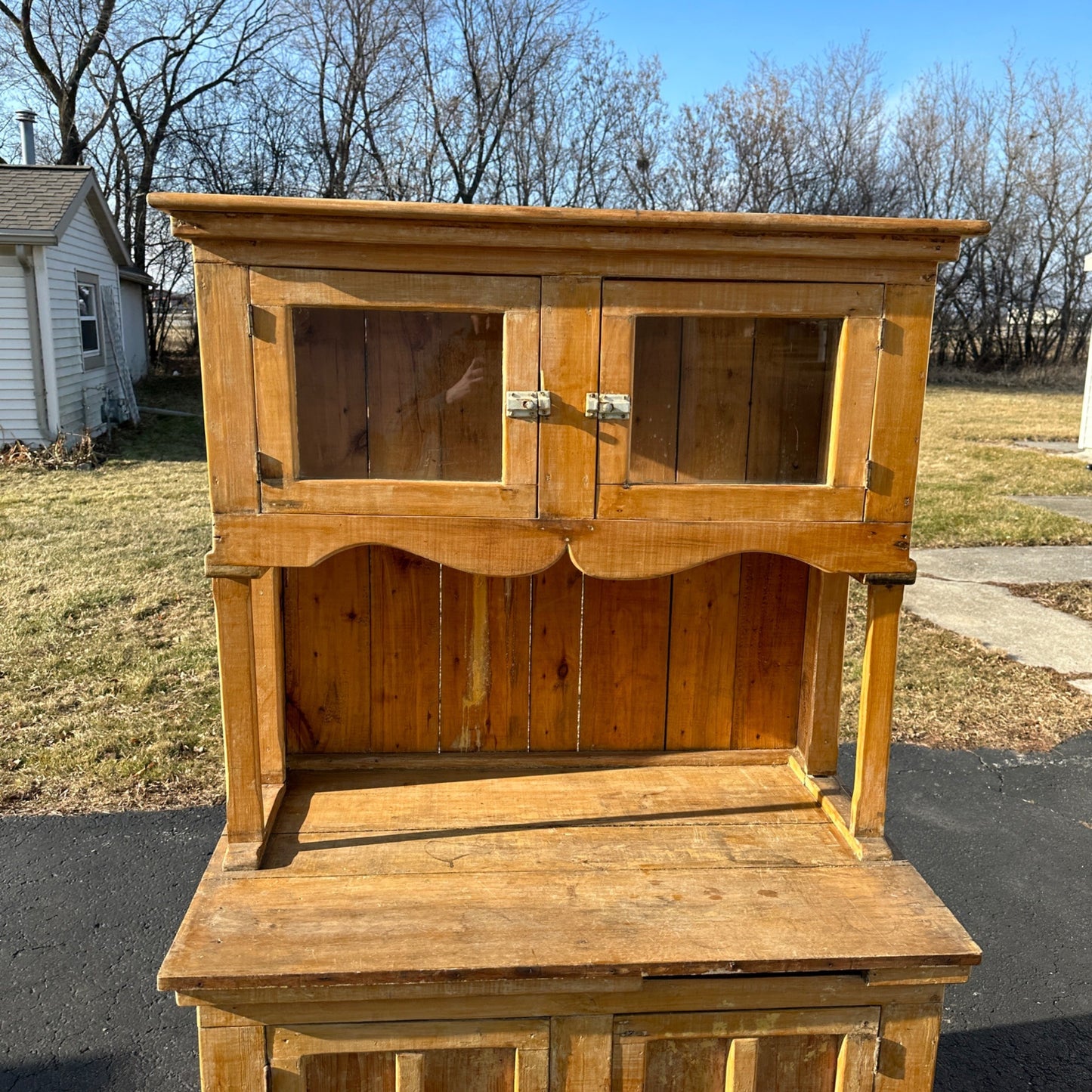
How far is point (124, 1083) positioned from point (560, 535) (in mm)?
1539

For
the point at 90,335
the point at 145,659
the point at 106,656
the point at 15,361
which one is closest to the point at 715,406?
the point at 145,659

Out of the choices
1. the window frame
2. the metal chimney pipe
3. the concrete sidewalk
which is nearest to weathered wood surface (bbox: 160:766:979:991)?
the concrete sidewalk

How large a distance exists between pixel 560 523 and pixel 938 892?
1.90m

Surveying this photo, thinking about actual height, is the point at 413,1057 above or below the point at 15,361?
below

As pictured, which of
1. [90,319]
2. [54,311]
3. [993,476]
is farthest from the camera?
[90,319]

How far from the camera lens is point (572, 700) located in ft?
6.83

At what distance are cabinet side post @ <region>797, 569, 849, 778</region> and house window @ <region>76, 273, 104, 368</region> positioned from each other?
35.8ft

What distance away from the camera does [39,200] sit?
32.4ft

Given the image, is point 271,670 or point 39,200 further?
point 39,200

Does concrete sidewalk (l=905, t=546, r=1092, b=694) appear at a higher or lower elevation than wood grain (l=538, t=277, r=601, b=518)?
lower

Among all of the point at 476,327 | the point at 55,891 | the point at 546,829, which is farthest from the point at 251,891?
the point at 55,891

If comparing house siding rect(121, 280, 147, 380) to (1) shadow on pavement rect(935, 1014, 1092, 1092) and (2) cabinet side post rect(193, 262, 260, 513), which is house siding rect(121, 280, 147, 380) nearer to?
(2) cabinet side post rect(193, 262, 260, 513)

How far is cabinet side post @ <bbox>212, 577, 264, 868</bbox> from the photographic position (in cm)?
158

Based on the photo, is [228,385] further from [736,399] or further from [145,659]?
[145,659]
